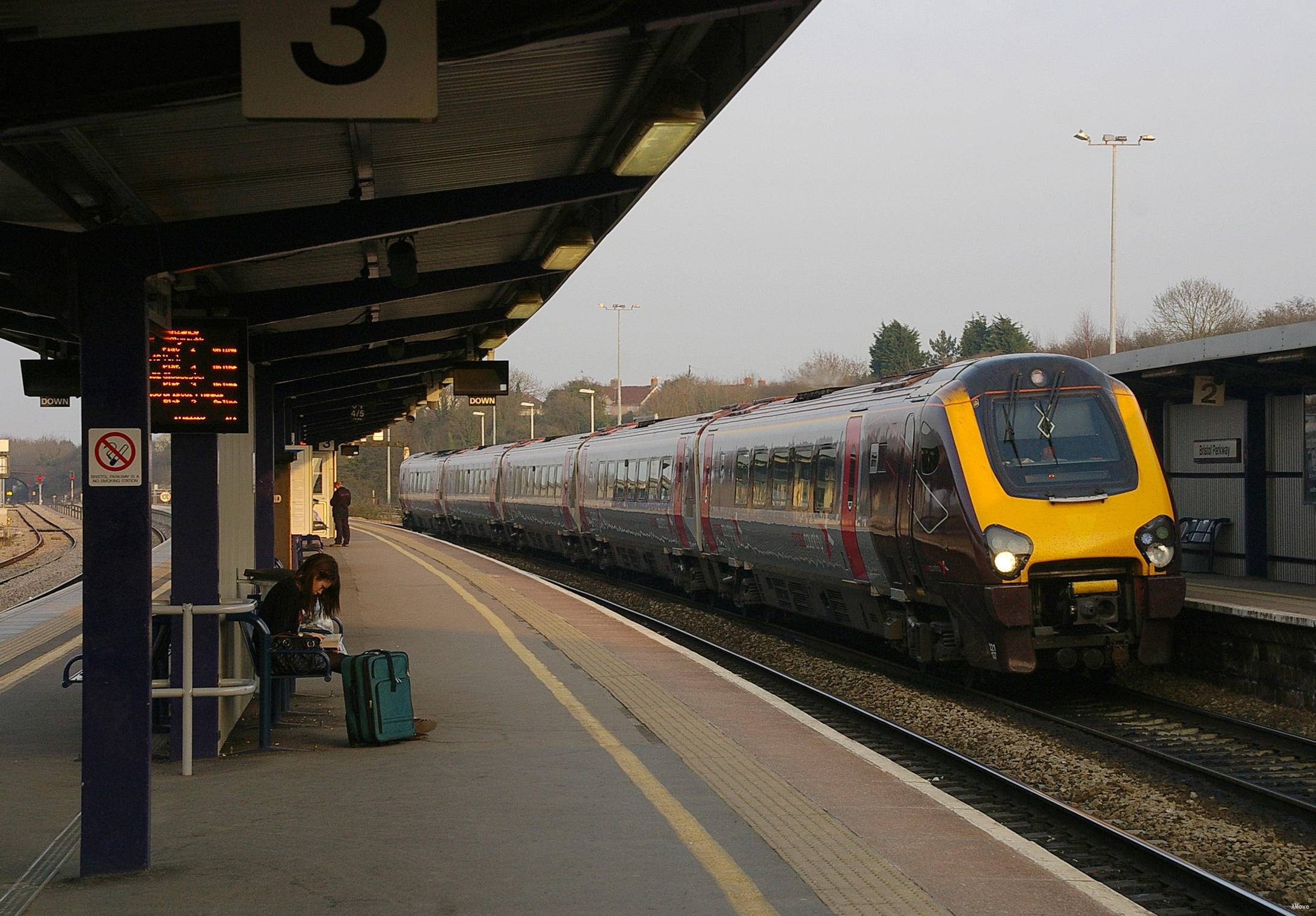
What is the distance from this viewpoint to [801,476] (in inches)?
609

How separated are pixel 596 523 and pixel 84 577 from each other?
2209 centimetres

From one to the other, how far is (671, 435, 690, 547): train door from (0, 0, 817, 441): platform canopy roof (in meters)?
10.5

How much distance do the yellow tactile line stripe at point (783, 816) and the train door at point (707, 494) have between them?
7439mm

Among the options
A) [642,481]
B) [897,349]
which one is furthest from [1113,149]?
[897,349]

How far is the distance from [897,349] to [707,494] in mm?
66889

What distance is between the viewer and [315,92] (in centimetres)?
481

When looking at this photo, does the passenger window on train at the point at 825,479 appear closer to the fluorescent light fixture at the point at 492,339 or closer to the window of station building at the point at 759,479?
the window of station building at the point at 759,479

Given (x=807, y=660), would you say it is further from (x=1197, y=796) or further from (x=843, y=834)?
(x=843, y=834)

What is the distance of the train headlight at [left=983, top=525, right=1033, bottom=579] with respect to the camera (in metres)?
11.1

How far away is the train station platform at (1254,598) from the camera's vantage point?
1219cm

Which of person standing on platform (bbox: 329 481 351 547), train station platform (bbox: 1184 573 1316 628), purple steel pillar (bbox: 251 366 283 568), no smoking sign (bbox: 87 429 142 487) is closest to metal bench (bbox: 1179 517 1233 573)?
train station platform (bbox: 1184 573 1316 628)

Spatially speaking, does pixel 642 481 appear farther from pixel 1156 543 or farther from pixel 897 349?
pixel 897 349

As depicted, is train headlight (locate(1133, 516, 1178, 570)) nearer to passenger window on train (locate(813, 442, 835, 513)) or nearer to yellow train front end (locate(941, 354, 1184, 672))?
yellow train front end (locate(941, 354, 1184, 672))

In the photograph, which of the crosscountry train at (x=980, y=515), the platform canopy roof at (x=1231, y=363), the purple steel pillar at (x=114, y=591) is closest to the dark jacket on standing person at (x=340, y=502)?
the crosscountry train at (x=980, y=515)
